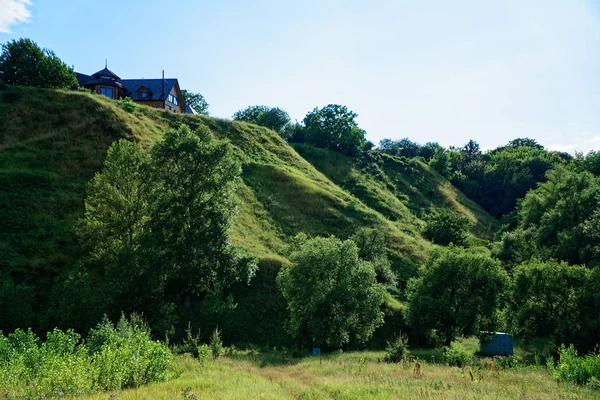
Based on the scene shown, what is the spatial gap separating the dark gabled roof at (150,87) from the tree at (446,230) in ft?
185

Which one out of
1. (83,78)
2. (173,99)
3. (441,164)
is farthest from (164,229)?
(441,164)

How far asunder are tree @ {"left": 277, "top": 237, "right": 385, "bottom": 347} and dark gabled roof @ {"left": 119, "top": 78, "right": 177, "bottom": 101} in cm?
A: 6009

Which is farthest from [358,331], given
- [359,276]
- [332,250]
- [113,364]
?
[113,364]

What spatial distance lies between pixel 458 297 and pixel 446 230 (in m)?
32.0

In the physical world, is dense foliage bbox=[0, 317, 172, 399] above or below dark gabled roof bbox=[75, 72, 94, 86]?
below

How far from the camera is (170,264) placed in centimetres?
2942

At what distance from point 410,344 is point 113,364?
29.6 m

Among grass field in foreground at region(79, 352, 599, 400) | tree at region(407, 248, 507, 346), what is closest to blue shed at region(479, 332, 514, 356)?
tree at region(407, 248, 507, 346)

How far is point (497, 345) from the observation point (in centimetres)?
3434

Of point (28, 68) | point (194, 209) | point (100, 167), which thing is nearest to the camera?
point (194, 209)

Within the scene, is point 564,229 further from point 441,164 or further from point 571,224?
point 441,164

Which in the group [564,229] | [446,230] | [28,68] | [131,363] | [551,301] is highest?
[28,68]

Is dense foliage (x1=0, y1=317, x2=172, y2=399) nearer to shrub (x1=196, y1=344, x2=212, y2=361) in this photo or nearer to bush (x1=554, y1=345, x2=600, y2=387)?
shrub (x1=196, y1=344, x2=212, y2=361)

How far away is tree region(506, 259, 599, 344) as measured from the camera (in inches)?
1256
